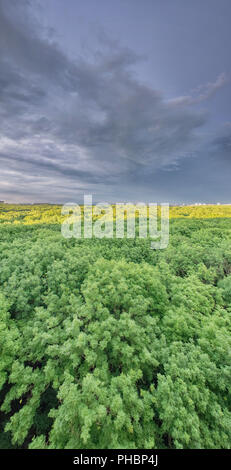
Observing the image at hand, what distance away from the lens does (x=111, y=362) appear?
16.5ft

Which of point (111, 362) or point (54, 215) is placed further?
point (54, 215)

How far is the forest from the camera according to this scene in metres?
3.73

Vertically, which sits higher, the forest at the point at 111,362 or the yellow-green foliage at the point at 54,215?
the yellow-green foliage at the point at 54,215

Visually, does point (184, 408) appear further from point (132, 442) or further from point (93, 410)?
point (93, 410)

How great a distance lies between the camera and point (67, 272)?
27.0 ft

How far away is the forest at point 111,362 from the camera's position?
373 cm

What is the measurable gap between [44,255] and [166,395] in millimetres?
7774

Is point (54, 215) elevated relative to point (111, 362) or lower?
elevated

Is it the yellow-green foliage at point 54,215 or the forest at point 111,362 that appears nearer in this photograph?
the forest at point 111,362

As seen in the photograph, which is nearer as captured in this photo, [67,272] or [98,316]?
[98,316]

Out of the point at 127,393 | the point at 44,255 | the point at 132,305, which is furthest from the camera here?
the point at 44,255

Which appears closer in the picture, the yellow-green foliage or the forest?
the forest

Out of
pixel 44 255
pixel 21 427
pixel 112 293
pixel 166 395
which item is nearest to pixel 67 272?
pixel 44 255

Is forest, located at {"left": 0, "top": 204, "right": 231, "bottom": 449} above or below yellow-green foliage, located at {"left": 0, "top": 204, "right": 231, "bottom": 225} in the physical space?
below
